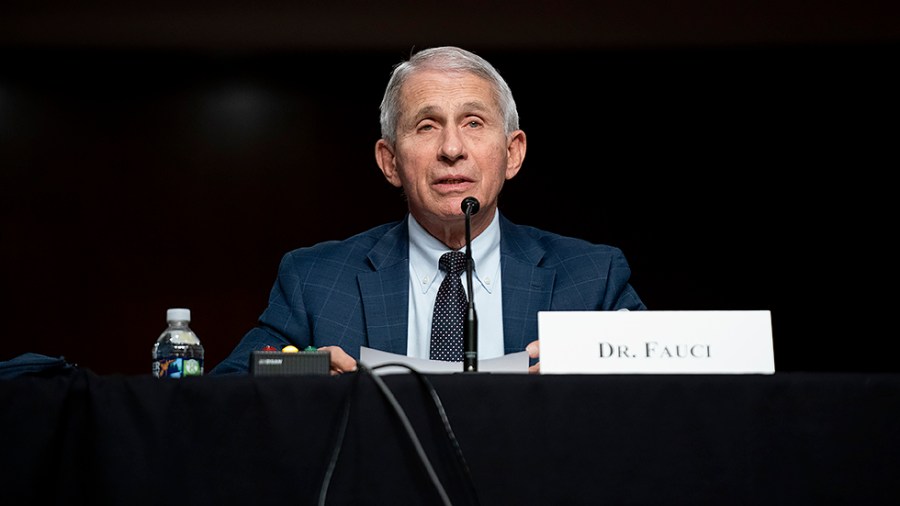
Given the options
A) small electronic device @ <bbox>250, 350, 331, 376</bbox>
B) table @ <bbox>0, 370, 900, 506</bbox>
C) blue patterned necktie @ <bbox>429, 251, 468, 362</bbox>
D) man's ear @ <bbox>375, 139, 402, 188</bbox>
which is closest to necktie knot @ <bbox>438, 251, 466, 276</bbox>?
blue patterned necktie @ <bbox>429, 251, 468, 362</bbox>

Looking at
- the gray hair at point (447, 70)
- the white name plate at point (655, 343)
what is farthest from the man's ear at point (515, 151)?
the white name plate at point (655, 343)

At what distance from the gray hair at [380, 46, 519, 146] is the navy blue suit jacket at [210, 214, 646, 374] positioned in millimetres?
267

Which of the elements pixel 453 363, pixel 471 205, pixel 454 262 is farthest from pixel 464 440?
pixel 454 262

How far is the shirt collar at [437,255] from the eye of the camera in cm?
188

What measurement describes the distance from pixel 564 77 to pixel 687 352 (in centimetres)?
262

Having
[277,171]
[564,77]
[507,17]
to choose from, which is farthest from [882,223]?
[277,171]

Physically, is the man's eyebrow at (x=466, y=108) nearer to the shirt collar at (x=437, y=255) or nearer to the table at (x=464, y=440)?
the shirt collar at (x=437, y=255)

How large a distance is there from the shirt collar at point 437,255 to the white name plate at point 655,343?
0.87 m

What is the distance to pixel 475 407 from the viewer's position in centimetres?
91

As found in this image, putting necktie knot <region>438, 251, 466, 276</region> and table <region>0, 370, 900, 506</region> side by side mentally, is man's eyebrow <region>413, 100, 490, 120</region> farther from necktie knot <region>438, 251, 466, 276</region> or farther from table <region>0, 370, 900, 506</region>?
table <region>0, 370, 900, 506</region>

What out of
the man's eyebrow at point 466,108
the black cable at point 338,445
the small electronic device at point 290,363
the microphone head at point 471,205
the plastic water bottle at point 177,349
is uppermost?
the man's eyebrow at point 466,108

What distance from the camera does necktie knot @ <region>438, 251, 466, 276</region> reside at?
1.80 m

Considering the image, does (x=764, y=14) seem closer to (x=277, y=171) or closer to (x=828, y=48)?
(x=828, y=48)

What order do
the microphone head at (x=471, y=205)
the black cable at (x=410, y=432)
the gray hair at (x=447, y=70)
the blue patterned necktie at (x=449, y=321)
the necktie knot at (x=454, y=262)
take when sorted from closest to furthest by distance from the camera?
the black cable at (x=410, y=432), the microphone head at (x=471, y=205), the blue patterned necktie at (x=449, y=321), the necktie knot at (x=454, y=262), the gray hair at (x=447, y=70)
